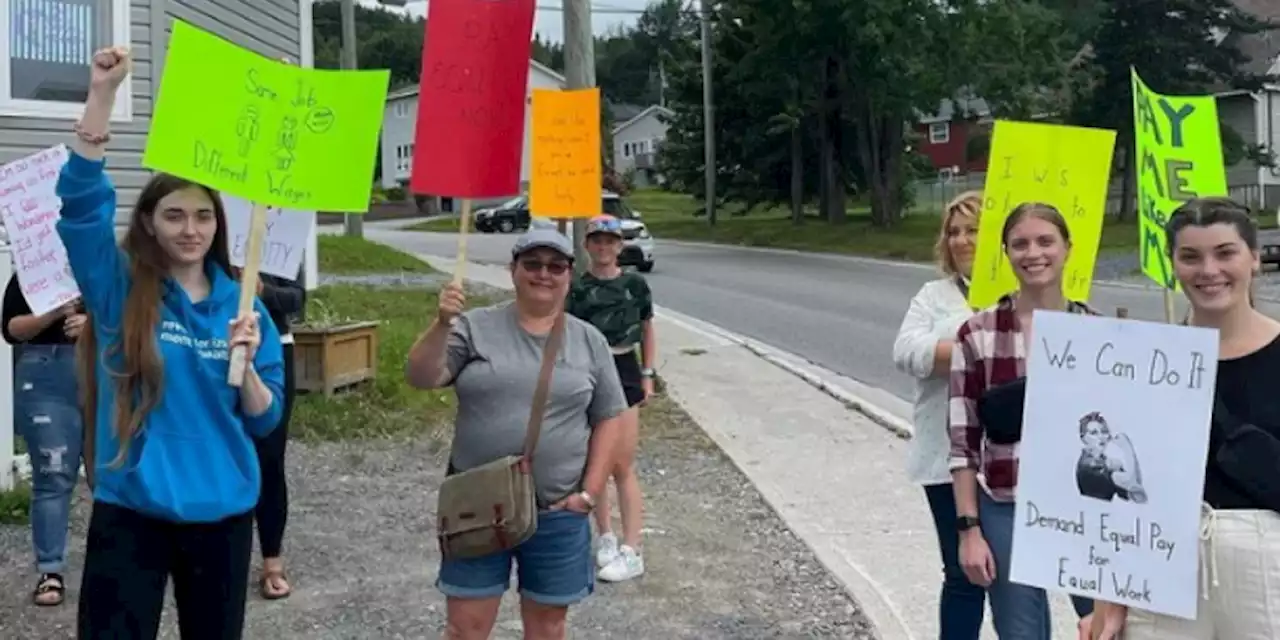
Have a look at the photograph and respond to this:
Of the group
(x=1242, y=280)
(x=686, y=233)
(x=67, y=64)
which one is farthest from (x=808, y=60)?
(x=1242, y=280)

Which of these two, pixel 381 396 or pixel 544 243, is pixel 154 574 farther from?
pixel 381 396

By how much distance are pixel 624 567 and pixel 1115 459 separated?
339 centimetres

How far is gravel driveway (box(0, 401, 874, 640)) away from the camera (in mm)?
5332

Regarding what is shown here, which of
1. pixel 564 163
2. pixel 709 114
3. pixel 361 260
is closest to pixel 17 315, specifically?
pixel 564 163

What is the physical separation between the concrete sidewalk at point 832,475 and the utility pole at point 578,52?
1551 millimetres

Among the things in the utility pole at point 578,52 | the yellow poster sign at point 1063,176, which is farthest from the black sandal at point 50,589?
the utility pole at point 578,52

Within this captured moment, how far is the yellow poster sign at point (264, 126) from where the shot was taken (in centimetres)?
339

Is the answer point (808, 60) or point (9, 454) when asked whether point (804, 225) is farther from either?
point (9, 454)

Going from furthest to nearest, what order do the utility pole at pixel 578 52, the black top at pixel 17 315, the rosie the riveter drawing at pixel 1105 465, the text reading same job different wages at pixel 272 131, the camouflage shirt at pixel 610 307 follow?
1. the utility pole at pixel 578 52
2. the camouflage shirt at pixel 610 307
3. the black top at pixel 17 315
4. the text reading same job different wages at pixel 272 131
5. the rosie the riveter drawing at pixel 1105 465

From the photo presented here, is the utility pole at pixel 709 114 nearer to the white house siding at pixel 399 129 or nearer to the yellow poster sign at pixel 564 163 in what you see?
the white house siding at pixel 399 129

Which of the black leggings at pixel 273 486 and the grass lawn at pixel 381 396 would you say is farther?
the grass lawn at pixel 381 396

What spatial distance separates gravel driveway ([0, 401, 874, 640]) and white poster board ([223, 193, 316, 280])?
140 cm

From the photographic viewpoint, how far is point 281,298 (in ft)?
17.6

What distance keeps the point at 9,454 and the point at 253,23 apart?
330 inches
